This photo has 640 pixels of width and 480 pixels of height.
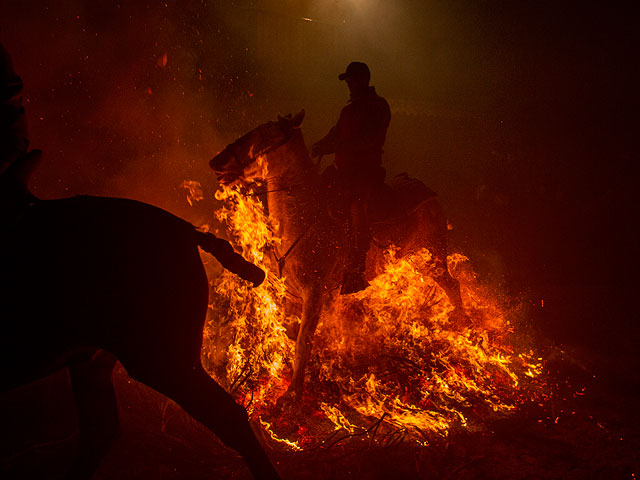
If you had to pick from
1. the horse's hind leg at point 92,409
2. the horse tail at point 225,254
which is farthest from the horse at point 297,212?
the horse's hind leg at point 92,409

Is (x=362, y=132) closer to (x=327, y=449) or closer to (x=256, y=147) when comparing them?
(x=256, y=147)

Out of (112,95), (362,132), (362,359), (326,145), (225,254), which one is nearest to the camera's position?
(225,254)

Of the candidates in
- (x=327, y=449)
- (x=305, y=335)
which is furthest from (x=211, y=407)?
(x=305, y=335)

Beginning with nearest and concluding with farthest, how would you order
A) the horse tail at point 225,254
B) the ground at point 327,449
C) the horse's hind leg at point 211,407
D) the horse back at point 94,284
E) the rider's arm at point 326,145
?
the horse back at point 94,284 → the horse's hind leg at point 211,407 → the horse tail at point 225,254 → the ground at point 327,449 → the rider's arm at point 326,145

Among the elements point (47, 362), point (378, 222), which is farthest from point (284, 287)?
point (47, 362)

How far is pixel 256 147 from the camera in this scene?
170 inches

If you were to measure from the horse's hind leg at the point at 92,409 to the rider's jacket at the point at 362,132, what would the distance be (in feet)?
11.3

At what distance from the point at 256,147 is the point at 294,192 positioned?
0.71 metres

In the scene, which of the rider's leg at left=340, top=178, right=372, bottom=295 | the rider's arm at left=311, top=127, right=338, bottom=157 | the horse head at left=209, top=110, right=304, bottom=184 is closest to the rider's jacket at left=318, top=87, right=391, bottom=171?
the rider's arm at left=311, top=127, right=338, bottom=157

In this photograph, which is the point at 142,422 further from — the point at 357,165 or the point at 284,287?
the point at 357,165

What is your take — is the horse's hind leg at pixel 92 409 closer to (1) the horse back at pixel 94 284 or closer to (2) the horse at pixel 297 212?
(1) the horse back at pixel 94 284

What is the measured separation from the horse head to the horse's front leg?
169 cm

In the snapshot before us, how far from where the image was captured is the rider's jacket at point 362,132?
181 inches

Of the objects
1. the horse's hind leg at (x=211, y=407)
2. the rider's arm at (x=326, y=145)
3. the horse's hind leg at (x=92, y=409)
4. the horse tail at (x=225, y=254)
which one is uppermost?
the rider's arm at (x=326, y=145)
